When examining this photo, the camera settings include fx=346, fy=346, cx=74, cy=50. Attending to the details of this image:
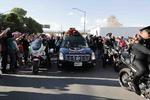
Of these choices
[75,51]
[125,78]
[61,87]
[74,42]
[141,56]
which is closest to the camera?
[141,56]

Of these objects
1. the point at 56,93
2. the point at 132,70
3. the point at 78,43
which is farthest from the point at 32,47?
the point at 132,70

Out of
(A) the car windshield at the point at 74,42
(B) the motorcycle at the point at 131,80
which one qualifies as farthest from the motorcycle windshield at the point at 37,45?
(B) the motorcycle at the point at 131,80

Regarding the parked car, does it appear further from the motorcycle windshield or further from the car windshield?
the motorcycle windshield

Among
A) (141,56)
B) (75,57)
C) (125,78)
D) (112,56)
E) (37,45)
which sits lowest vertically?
(125,78)

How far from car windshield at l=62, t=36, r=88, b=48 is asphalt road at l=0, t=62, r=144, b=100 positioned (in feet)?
7.67

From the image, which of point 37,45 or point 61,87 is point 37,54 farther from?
point 61,87

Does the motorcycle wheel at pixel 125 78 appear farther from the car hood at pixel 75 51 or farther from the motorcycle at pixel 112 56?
the car hood at pixel 75 51

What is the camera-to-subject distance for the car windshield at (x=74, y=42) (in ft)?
54.3

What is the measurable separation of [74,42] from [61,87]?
19.9 ft

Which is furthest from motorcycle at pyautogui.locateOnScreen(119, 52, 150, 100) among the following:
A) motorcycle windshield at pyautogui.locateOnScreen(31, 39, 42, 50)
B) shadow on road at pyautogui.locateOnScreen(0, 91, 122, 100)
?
motorcycle windshield at pyautogui.locateOnScreen(31, 39, 42, 50)

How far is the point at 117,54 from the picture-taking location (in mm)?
15844

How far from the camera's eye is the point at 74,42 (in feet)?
55.2

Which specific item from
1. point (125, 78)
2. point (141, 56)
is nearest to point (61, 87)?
point (125, 78)

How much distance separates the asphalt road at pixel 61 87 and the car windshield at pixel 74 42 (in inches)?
92.1
